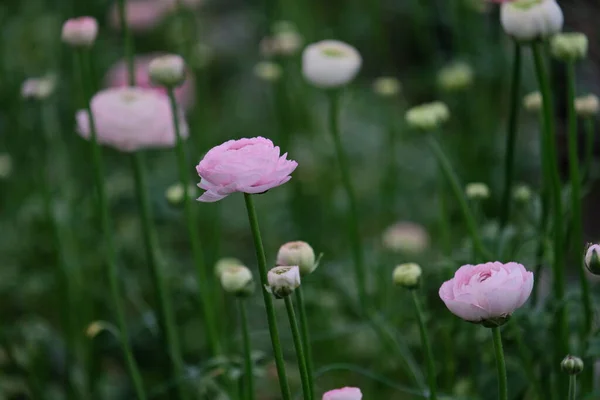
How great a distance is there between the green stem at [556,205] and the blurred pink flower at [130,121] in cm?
41

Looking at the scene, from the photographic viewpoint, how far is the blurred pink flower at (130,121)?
96 cm

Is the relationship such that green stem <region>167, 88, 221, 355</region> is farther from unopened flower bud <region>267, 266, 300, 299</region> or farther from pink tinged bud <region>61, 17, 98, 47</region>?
unopened flower bud <region>267, 266, 300, 299</region>

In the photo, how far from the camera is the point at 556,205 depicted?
0.81 m

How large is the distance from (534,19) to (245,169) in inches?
14.0

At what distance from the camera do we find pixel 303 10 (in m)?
2.04

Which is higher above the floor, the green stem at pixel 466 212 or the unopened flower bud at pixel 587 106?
the unopened flower bud at pixel 587 106

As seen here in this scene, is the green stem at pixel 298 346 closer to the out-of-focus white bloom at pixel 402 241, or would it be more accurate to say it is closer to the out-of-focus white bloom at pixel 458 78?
the out-of-focus white bloom at pixel 402 241

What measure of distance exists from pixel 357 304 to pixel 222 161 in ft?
2.11

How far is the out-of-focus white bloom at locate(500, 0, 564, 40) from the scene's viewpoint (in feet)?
2.49

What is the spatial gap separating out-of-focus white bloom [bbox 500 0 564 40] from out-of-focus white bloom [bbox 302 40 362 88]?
30cm

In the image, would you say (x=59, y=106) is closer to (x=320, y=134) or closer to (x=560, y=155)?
(x=320, y=134)

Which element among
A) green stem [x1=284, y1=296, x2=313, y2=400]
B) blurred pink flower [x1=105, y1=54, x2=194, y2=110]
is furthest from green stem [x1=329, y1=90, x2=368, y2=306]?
blurred pink flower [x1=105, y1=54, x2=194, y2=110]

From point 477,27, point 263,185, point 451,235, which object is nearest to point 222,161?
point 263,185

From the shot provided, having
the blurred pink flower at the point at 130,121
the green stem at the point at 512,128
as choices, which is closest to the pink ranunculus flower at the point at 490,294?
the green stem at the point at 512,128
